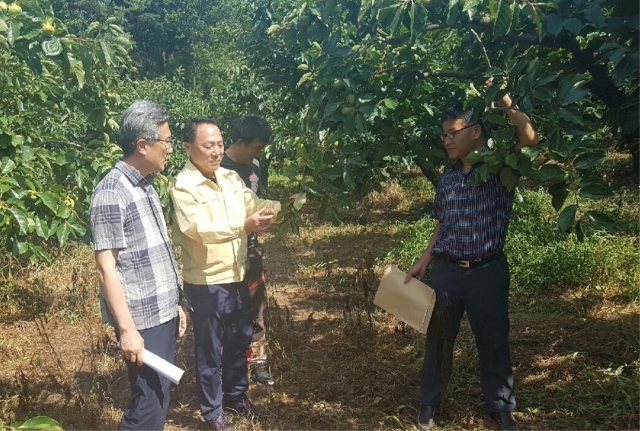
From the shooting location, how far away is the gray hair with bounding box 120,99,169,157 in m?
2.17

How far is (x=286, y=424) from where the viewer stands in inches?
115

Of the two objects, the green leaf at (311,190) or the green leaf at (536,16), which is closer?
the green leaf at (536,16)

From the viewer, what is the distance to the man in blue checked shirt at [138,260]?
205cm

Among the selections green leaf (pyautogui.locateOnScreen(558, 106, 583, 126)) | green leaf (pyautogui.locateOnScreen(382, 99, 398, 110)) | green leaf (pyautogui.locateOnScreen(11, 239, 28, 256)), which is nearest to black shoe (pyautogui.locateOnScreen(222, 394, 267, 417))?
green leaf (pyautogui.locateOnScreen(11, 239, 28, 256))

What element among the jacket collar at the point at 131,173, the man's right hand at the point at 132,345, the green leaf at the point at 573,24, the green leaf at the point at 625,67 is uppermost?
the green leaf at the point at 573,24

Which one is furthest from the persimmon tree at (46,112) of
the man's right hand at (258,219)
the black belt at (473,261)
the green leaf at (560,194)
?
the green leaf at (560,194)

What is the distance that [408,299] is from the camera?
2.63m

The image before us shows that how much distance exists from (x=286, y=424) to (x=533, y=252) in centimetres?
314

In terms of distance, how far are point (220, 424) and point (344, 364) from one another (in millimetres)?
1035

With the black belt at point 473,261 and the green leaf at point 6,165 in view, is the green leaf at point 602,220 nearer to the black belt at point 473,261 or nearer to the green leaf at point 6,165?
the black belt at point 473,261

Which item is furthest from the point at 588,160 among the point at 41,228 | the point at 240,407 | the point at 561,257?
the point at 561,257

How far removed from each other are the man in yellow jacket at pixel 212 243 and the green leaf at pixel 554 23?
1296 mm

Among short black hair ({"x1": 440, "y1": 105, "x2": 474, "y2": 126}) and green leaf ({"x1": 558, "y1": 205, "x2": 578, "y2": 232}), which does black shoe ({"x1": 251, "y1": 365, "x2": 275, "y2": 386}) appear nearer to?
short black hair ({"x1": 440, "y1": 105, "x2": 474, "y2": 126})

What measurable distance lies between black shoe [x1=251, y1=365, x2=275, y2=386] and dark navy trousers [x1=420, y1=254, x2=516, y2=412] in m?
0.99
